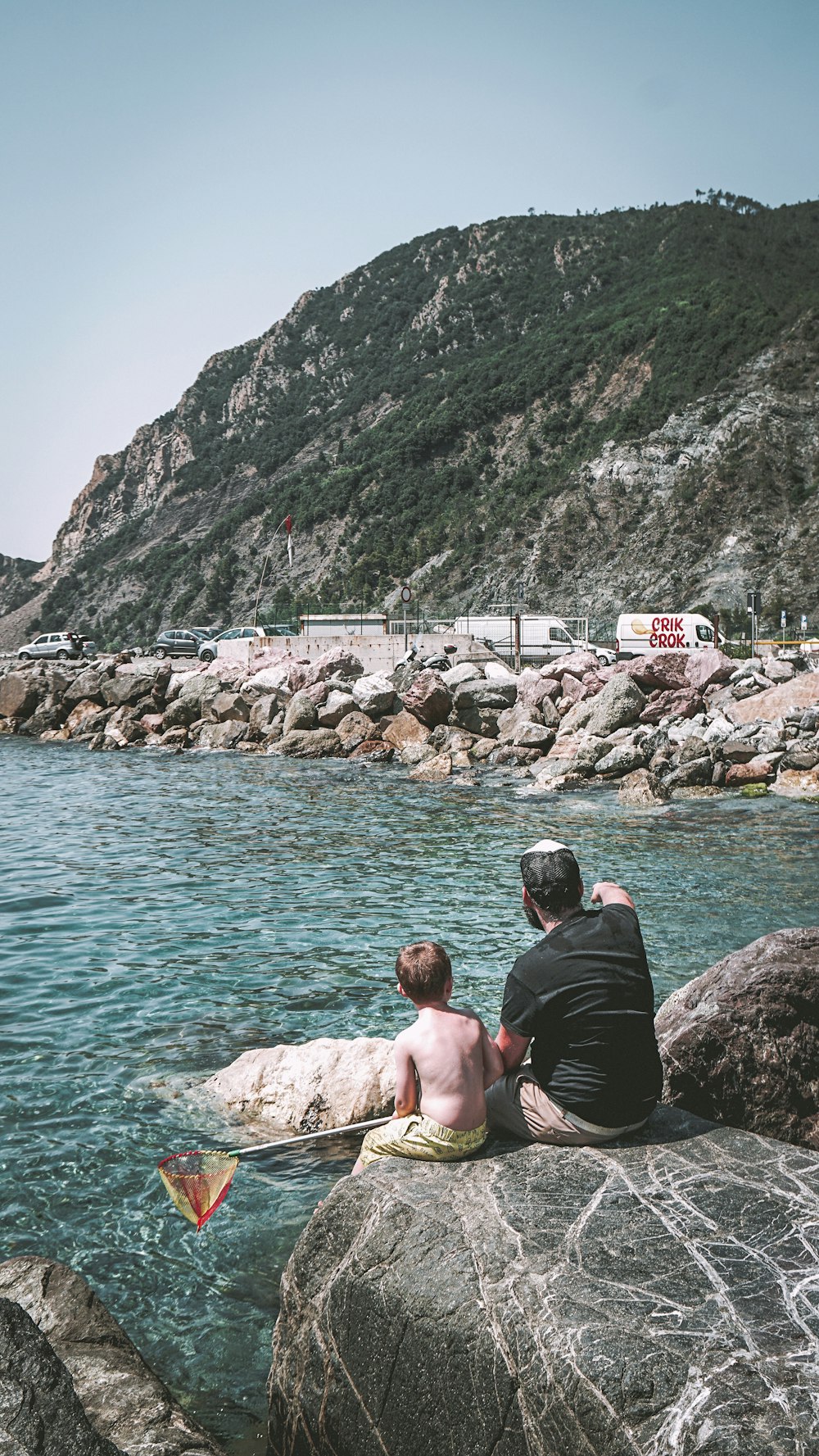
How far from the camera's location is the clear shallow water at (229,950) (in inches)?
212

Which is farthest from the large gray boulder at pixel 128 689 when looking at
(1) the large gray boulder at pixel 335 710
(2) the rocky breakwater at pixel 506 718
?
(1) the large gray boulder at pixel 335 710

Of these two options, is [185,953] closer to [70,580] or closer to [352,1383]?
[352,1383]

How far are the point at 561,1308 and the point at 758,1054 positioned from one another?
2.29 meters

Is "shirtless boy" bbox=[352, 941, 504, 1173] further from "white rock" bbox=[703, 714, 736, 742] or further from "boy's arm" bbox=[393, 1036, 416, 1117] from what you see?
"white rock" bbox=[703, 714, 736, 742]

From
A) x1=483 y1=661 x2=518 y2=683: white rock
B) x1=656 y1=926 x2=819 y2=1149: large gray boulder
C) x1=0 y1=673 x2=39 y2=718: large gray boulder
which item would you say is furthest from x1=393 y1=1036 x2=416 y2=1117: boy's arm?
x1=0 y1=673 x2=39 y2=718: large gray boulder

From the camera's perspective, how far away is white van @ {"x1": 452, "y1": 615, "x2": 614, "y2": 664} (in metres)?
43.7

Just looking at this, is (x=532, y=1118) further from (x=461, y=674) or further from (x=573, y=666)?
(x=461, y=674)

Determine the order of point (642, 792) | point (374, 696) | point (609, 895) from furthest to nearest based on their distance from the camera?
point (374, 696) < point (642, 792) < point (609, 895)

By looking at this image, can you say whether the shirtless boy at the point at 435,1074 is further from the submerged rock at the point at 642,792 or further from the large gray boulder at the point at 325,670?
the large gray boulder at the point at 325,670

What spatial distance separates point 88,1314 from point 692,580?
224ft

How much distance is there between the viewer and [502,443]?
359ft

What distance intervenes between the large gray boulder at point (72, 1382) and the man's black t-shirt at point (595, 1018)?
190cm

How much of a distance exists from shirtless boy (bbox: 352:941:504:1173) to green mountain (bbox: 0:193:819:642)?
6015 cm

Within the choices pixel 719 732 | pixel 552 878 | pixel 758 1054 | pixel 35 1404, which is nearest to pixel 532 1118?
pixel 552 878
